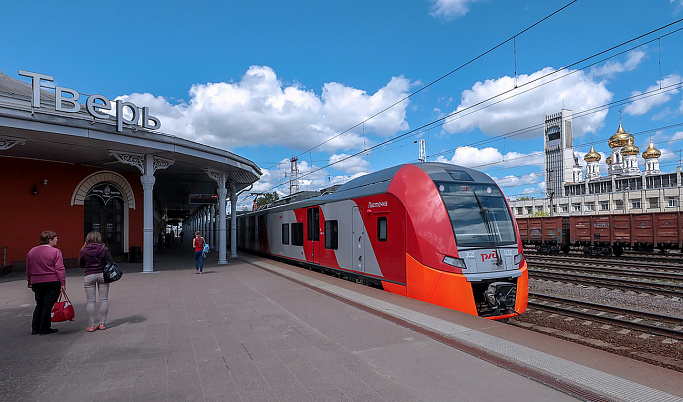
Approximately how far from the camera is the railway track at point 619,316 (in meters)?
7.35

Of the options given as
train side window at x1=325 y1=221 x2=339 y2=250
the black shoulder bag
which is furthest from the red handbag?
train side window at x1=325 y1=221 x2=339 y2=250

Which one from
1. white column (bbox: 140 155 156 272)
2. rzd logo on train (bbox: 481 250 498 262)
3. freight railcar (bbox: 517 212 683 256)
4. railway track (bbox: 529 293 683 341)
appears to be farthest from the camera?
freight railcar (bbox: 517 212 683 256)

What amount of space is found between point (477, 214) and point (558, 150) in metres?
119

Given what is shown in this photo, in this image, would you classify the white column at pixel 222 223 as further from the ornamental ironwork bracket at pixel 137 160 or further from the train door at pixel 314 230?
the train door at pixel 314 230

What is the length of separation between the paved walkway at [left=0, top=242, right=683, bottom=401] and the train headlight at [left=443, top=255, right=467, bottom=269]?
2.76 ft

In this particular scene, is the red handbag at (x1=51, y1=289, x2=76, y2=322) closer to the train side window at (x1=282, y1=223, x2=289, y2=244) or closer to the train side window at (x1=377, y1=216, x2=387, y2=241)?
the train side window at (x1=377, y1=216, x2=387, y2=241)

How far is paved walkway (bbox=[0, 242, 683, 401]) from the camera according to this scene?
3889 millimetres

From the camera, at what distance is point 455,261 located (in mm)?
7520

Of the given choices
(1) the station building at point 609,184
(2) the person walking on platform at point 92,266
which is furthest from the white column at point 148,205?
(1) the station building at point 609,184

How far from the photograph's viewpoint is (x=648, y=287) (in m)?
11.8

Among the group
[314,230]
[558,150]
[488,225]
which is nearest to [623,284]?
[488,225]

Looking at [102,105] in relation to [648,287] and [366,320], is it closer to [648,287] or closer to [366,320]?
[366,320]

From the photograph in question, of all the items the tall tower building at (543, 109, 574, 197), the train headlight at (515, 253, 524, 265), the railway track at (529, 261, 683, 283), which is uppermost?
the tall tower building at (543, 109, 574, 197)

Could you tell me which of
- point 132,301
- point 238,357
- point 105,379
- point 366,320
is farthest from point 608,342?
point 132,301
